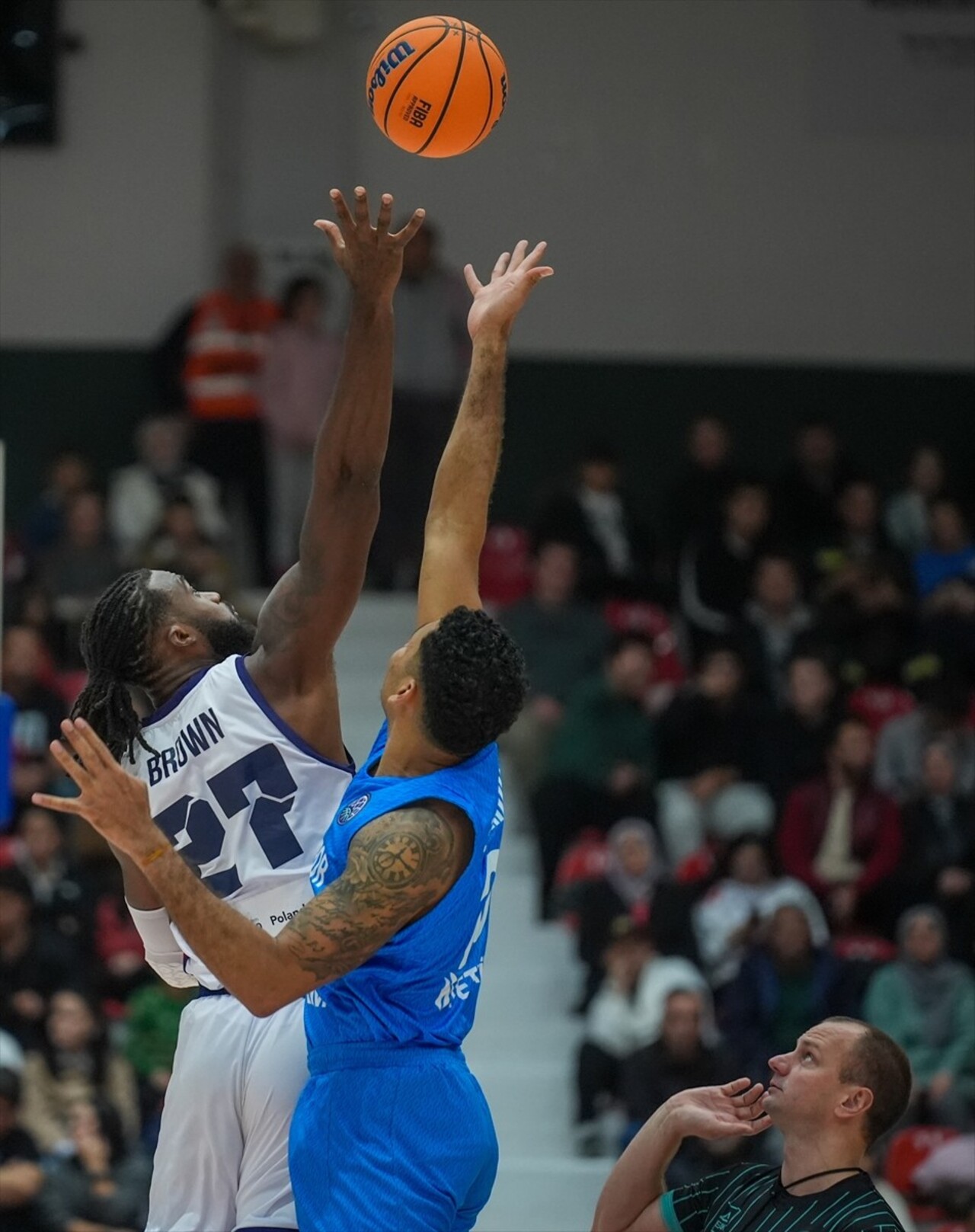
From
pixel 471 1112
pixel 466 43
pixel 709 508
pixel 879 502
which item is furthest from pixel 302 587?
pixel 879 502

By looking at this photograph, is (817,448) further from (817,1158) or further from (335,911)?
(335,911)

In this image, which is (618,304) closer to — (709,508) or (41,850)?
(709,508)

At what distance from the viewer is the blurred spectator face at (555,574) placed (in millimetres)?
11102

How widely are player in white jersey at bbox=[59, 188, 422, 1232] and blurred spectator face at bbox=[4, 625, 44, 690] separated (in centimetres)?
625

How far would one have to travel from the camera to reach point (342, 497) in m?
4.25

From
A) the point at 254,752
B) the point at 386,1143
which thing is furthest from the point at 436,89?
the point at 386,1143

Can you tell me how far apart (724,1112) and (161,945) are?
3.84 feet

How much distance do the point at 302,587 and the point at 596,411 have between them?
9748 millimetres

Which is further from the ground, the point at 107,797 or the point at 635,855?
the point at 107,797

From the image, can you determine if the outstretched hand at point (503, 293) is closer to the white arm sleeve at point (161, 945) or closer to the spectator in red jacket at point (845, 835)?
the white arm sleeve at point (161, 945)

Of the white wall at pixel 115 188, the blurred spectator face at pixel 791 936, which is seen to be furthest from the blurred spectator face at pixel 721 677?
the white wall at pixel 115 188

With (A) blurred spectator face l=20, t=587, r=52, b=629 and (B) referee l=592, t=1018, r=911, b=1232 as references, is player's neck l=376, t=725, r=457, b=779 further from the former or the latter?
(A) blurred spectator face l=20, t=587, r=52, b=629

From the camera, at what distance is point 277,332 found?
1238cm

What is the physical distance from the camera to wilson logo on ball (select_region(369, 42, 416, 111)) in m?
5.20
